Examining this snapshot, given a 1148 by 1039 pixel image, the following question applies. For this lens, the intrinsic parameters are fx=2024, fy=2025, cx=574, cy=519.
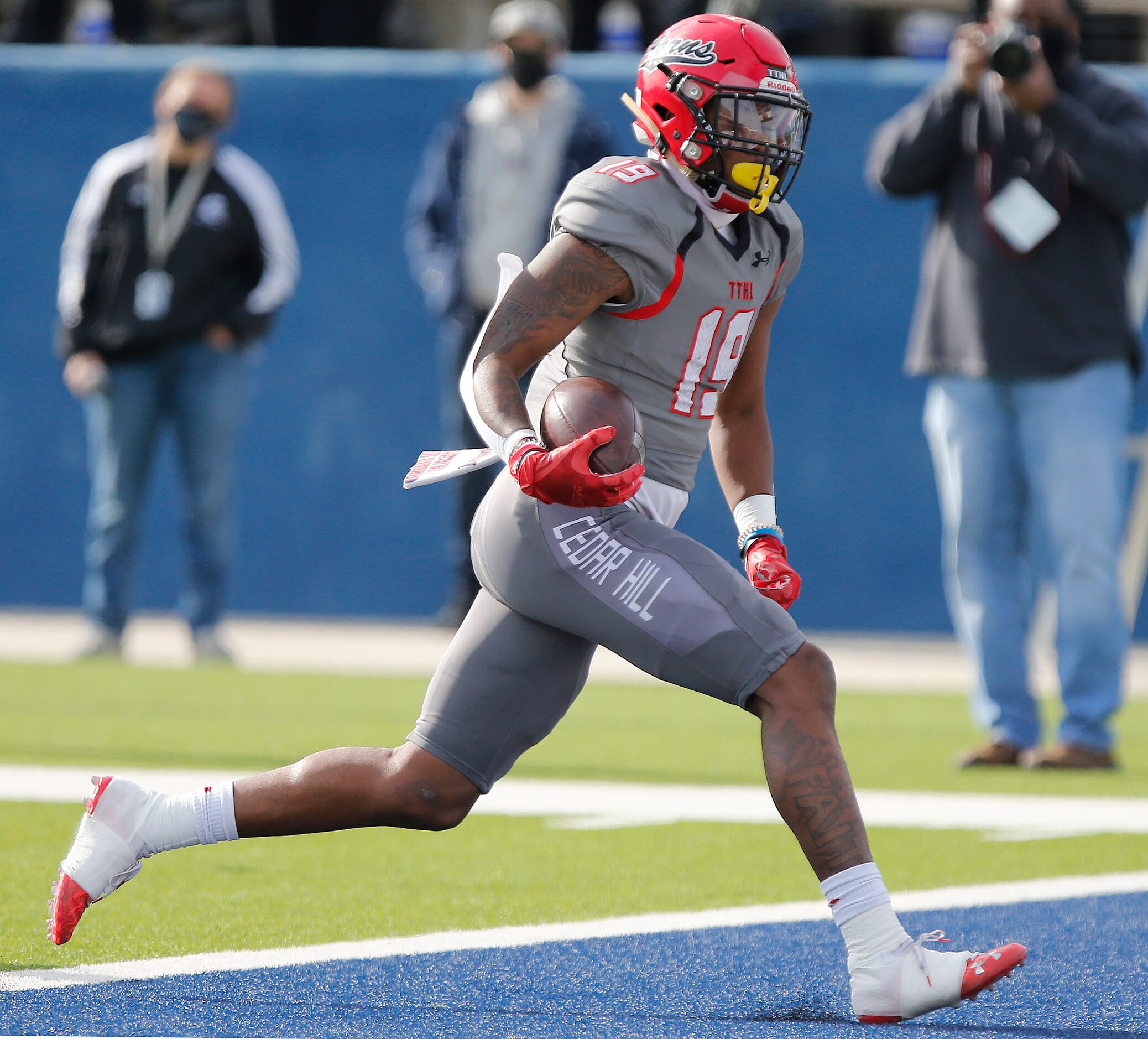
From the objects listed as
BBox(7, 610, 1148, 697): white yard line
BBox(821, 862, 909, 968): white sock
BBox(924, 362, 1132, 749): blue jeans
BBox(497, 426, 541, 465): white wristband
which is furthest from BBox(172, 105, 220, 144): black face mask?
BBox(821, 862, 909, 968): white sock

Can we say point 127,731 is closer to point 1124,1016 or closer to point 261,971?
point 261,971

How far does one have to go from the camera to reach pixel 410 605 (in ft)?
36.7

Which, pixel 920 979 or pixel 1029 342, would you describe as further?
pixel 1029 342

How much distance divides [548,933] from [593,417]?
1174 mm

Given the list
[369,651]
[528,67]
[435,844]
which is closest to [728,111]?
[435,844]

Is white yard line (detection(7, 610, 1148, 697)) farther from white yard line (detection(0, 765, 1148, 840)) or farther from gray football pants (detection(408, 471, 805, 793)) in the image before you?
gray football pants (detection(408, 471, 805, 793))

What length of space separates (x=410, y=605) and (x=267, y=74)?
9.96ft

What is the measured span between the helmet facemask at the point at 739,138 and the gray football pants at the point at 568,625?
645 mm

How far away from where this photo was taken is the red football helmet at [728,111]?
12.2ft

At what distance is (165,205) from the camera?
Result: 30.7 ft

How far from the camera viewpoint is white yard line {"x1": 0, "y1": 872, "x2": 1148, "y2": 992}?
11.9ft

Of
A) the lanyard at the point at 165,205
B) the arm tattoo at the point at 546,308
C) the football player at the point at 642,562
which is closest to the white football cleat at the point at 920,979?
the football player at the point at 642,562

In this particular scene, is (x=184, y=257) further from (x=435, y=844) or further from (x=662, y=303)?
(x=662, y=303)

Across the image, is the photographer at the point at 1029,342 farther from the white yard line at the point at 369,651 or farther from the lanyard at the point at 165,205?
the lanyard at the point at 165,205
